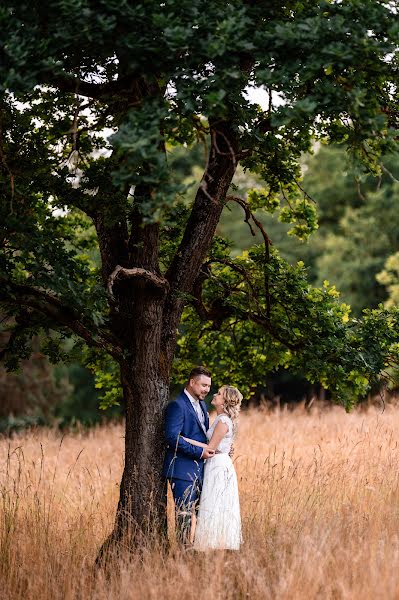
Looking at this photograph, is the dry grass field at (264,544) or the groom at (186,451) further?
the groom at (186,451)

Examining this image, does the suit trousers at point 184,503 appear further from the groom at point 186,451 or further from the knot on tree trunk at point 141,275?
the knot on tree trunk at point 141,275

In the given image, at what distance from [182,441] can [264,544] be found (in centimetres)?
113

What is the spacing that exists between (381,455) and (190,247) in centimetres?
360

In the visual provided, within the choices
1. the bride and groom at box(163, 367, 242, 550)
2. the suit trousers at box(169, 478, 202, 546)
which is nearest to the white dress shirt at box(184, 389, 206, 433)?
the bride and groom at box(163, 367, 242, 550)

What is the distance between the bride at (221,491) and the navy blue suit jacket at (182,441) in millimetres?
99

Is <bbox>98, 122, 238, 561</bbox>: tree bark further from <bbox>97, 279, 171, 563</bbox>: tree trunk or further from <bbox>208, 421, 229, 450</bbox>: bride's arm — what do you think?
<bbox>208, 421, 229, 450</bbox>: bride's arm

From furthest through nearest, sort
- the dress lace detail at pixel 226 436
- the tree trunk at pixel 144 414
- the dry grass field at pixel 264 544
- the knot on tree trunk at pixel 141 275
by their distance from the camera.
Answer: the dress lace detail at pixel 226 436, the tree trunk at pixel 144 414, the knot on tree trunk at pixel 141 275, the dry grass field at pixel 264 544

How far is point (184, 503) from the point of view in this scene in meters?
7.41

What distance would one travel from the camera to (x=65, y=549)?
752 cm

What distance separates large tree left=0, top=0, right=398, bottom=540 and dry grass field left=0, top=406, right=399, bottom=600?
0.74 m

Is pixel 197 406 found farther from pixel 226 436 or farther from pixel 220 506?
pixel 220 506

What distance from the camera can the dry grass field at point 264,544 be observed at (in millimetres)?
5590

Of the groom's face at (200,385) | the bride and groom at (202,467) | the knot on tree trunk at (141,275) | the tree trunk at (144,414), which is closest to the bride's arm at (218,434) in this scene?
the bride and groom at (202,467)

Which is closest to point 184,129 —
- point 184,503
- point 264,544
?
point 184,503
